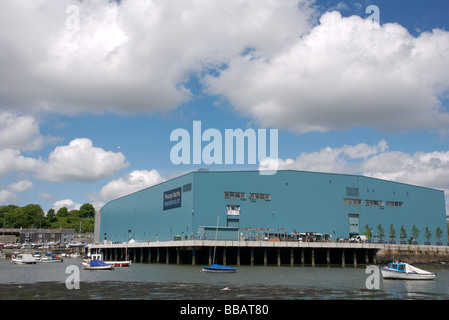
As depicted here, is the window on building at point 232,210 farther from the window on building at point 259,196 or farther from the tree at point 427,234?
the tree at point 427,234

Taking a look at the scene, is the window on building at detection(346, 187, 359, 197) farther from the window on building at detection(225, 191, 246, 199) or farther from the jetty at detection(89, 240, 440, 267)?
the window on building at detection(225, 191, 246, 199)

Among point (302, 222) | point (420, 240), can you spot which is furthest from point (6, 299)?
point (420, 240)

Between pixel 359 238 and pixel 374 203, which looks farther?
pixel 374 203

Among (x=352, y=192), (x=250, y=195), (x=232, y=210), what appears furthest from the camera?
(x=352, y=192)

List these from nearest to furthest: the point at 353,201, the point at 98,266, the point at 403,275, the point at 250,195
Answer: the point at 403,275, the point at 98,266, the point at 250,195, the point at 353,201

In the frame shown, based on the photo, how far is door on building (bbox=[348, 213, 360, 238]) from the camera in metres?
94.0

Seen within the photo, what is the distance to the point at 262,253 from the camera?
256 ft

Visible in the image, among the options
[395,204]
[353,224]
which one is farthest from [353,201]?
[395,204]

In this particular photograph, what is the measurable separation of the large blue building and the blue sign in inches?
7.8

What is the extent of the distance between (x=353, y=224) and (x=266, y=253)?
1111 inches

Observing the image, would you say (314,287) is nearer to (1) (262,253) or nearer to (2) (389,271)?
(2) (389,271)

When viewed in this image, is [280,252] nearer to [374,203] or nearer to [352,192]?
[352,192]

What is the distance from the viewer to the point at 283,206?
88.6 metres

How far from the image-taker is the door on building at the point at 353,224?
308 ft
